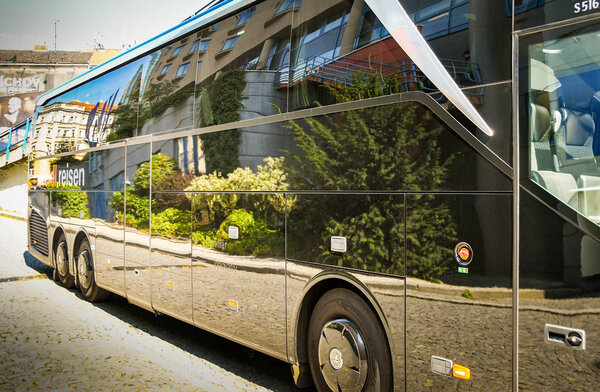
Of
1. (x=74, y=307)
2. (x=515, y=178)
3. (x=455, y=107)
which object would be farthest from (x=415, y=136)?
(x=74, y=307)

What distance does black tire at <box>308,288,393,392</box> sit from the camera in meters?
4.20

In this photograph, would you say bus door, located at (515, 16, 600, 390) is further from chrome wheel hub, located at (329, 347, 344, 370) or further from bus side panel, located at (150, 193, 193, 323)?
bus side panel, located at (150, 193, 193, 323)

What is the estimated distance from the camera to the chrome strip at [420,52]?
348 centimetres

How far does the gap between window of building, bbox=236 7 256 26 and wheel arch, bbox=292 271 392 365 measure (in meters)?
2.80

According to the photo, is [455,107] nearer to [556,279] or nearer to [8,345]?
[556,279]

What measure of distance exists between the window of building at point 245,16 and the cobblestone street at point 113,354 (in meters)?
3.71

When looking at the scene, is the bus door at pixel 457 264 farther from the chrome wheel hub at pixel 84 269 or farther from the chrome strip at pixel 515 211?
the chrome wheel hub at pixel 84 269

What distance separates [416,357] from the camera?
12.5 feet

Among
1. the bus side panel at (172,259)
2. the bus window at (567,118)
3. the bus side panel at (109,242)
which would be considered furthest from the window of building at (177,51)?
the bus window at (567,118)

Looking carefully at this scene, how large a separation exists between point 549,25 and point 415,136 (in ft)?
3.50

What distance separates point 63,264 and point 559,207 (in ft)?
34.0

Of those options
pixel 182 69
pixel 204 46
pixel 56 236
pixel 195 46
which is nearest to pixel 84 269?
pixel 56 236

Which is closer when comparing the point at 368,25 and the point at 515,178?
the point at 515,178

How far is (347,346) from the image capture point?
4477 mm
